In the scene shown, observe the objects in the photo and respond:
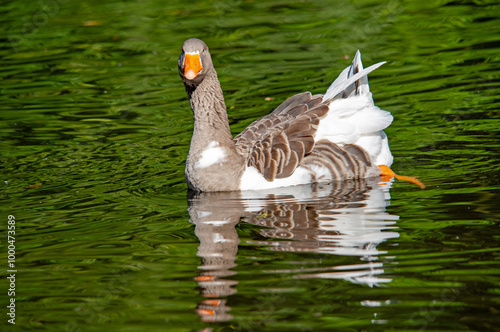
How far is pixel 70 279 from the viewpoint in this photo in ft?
26.1

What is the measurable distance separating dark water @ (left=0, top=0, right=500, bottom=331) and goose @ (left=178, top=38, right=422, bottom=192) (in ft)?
0.96

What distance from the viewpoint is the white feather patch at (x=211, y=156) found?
34.7ft

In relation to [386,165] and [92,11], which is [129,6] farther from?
[386,165]

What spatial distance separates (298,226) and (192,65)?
2.67 m

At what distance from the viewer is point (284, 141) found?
10.5m

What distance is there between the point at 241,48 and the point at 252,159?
26.5 ft

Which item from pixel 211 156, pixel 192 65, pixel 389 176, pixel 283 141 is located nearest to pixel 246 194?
pixel 211 156

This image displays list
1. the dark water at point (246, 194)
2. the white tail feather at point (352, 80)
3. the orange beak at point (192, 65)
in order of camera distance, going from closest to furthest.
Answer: the dark water at point (246, 194) < the orange beak at point (192, 65) < the white tail feather at point (352, 80)

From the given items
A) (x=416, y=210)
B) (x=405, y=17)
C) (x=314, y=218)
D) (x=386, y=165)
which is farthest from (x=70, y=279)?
(x=405, y=17)

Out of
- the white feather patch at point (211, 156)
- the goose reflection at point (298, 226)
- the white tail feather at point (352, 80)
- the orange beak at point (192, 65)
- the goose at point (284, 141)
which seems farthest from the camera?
the white tail feather at point (352, 80)

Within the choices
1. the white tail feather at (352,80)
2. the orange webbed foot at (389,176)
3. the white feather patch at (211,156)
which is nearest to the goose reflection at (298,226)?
the orange webbed foot at (389,176)

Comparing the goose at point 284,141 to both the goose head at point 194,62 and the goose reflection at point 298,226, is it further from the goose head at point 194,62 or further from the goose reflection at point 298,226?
the goose reflection at point 298,226

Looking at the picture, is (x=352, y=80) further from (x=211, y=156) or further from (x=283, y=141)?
(x=211, y=156)

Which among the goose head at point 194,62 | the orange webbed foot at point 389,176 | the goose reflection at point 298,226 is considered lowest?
the goose reflection at point 298,226
